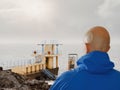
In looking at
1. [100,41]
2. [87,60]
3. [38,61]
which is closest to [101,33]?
[100,41]

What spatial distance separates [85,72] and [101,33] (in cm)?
24

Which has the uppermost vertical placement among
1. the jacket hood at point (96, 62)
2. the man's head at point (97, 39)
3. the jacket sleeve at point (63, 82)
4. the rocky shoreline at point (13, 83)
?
the man's head at point (97, 39)

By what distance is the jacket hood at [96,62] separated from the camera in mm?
2209

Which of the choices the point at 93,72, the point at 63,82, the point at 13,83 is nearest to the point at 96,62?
the point at 93,72

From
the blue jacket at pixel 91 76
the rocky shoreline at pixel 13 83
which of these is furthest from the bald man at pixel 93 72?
the rocky shoreline at pixel 13 83

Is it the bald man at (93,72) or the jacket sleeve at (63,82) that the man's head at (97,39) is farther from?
the jacket sleeve at (63,82)

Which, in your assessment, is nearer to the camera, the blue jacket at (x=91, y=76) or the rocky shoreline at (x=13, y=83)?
the blue jacket at (x=91, y=76)

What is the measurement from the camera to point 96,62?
87.7 inches

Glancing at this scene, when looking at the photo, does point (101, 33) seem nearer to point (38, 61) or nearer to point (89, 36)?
point (89, 36)

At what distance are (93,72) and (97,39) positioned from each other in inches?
7.7

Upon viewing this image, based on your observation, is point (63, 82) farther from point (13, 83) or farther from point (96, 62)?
point (13, 83)

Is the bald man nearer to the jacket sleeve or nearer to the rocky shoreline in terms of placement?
the jacket sleeve

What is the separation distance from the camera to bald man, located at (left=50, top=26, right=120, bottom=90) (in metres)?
2.21

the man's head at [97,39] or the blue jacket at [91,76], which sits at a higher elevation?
the man's head at [97,39]
